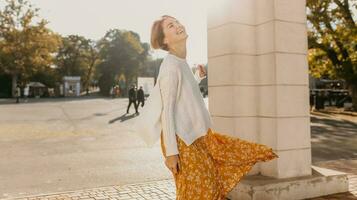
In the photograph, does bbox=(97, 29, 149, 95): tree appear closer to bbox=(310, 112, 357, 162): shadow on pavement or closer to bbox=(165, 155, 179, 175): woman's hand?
bbox=(310, 112, 357, 162): shadow on pavement

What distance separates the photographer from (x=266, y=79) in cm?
504

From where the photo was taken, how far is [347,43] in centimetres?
2428

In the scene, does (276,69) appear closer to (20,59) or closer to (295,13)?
(295,13)

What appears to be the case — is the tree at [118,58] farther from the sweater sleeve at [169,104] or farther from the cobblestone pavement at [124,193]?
the sweater sleeve at [169,104]

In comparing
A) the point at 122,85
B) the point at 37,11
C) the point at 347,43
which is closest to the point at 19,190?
the point at 347,43

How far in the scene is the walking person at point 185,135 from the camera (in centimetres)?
273

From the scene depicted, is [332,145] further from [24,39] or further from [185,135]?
[24,39]

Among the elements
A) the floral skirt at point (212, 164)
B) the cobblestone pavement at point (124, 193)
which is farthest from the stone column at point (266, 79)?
the floral skirt at point (212, 164)

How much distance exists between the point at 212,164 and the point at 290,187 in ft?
7.43

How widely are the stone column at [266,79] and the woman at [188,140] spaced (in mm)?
1947

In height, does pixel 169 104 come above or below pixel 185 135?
above

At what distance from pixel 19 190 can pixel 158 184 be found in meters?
2.18

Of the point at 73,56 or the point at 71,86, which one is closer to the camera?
the point at 71,86

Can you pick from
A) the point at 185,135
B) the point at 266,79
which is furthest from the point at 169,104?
the point at 266,79
